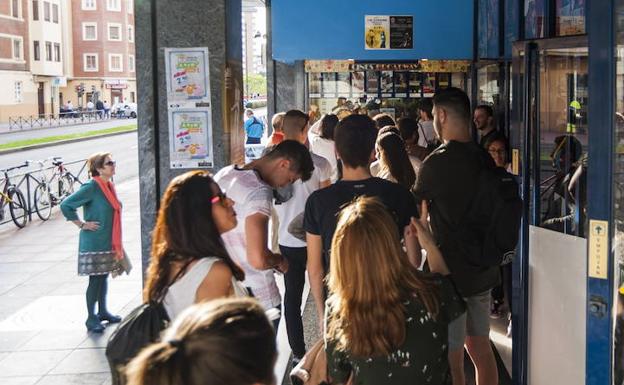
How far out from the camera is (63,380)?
6309mm

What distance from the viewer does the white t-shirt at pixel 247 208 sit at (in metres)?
4.59

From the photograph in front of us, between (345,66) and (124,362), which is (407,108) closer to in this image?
(345,66)

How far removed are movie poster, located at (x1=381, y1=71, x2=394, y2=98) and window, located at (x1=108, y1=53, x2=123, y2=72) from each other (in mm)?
72326

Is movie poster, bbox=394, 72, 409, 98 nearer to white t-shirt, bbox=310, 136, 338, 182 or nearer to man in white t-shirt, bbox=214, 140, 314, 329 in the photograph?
white t-shirt, bbox=310, 136, 338, 182

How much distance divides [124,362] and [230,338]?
3.90ft

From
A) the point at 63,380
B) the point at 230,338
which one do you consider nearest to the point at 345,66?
the point at 63,380

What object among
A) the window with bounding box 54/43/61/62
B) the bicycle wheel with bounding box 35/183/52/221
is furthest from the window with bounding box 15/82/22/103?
the bicycle wheel with bounding box 35/183/52/221

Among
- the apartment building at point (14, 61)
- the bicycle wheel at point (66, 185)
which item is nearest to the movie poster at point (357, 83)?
the bicycle wheel at point (66, 185)

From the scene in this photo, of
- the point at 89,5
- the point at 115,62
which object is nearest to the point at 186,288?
the point at 89,5

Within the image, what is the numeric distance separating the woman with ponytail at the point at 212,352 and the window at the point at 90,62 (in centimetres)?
8171

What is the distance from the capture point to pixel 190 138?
19.2 ft

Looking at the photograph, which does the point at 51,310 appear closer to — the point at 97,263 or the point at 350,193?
the point at 97,263

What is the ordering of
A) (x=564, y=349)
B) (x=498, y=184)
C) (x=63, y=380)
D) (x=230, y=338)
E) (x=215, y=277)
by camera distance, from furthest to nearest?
1. (x=63, y=380)
2. (x=564, y=349)
3. (x=498, y=184)
4. (x=215, y=277)
5. (x=230, y=338)

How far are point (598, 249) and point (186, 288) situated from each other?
6.51 feet
